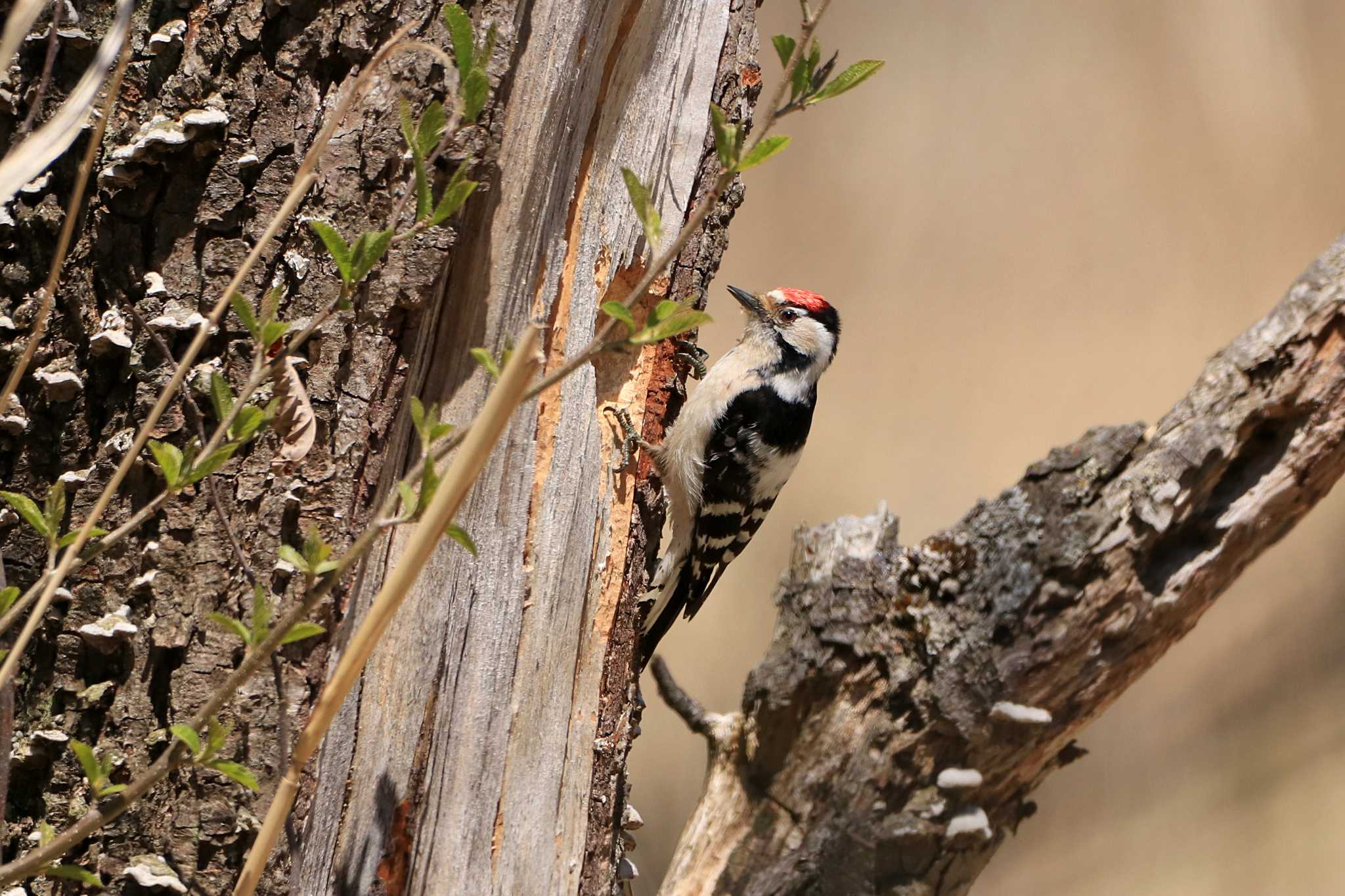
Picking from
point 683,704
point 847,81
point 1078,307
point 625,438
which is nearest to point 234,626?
point 847,81

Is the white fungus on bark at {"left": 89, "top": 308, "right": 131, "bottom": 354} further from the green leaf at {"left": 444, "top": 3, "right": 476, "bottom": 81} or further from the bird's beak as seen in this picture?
the bird's beak

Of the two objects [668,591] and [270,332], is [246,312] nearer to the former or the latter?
[270,332]

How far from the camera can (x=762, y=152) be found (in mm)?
809

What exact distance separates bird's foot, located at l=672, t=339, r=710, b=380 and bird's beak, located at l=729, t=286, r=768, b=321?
0.84 feet

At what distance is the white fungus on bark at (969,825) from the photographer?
2555mm

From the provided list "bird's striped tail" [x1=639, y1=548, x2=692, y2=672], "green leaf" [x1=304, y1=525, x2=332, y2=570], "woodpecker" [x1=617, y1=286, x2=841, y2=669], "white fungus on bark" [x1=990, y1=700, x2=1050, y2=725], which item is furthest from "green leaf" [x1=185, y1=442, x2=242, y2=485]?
"white fungus on bark" [x1=990, y1=700, x2=1050, y2=725]

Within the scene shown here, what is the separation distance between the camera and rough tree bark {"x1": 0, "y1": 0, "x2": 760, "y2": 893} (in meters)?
1.13

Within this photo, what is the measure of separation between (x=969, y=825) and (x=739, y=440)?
1080mm

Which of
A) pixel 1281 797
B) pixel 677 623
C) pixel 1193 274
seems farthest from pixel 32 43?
pixel 1281 797

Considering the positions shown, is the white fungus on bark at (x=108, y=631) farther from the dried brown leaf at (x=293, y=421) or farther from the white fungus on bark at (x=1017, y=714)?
the white fungus on bark at (x=1017, y=714)

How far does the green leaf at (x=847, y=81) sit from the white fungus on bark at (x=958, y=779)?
204 cm

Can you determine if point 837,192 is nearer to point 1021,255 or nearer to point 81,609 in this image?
point 1021,255

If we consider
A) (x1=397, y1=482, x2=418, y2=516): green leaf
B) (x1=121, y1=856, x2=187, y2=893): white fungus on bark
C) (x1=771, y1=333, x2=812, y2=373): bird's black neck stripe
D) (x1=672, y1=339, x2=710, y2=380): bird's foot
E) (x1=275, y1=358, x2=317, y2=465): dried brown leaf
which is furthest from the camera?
(x1=771, y1=333, x2=812, y2=373): bird's black neck stripe

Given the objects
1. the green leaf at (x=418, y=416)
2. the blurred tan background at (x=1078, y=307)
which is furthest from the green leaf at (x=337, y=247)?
the blurred tan background at (x=1078, y=307)
